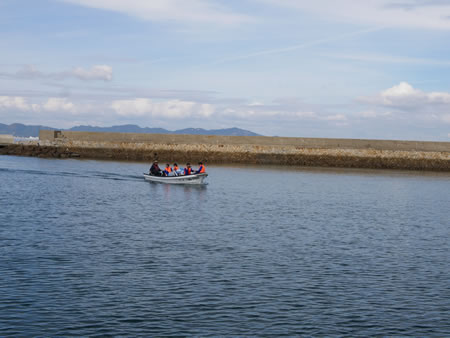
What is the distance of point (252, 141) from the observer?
79500mm

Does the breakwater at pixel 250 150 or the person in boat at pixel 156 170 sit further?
the breakwater at pixel 250 150

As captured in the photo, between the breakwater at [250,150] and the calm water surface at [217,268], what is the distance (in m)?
43.0

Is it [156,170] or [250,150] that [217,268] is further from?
[250,150]

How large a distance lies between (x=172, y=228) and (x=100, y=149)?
61.0 m

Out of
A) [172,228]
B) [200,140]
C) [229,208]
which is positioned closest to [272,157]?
[200,140]

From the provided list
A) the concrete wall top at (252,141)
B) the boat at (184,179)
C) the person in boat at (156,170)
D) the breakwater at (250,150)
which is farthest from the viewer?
the breakwater at (250,150)

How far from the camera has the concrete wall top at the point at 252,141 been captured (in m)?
75.4

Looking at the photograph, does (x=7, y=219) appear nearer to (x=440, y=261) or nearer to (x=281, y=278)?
(x=281, y=278)

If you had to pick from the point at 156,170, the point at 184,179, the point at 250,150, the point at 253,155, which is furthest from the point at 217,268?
the point at 253,155

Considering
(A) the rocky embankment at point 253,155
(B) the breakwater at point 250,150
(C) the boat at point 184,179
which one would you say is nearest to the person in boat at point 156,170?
(C) the boat at point 184,179

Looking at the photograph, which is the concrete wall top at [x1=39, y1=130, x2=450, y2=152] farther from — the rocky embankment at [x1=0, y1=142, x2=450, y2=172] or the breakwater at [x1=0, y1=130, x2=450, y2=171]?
the rocky embankment at [x1=0, y1=142, x2=450, y2=172]

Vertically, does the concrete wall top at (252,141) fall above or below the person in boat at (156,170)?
above

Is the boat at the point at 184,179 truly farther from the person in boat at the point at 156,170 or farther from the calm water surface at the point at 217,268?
the calm water surface at the point at 217,268

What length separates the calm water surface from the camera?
12.2 metres
